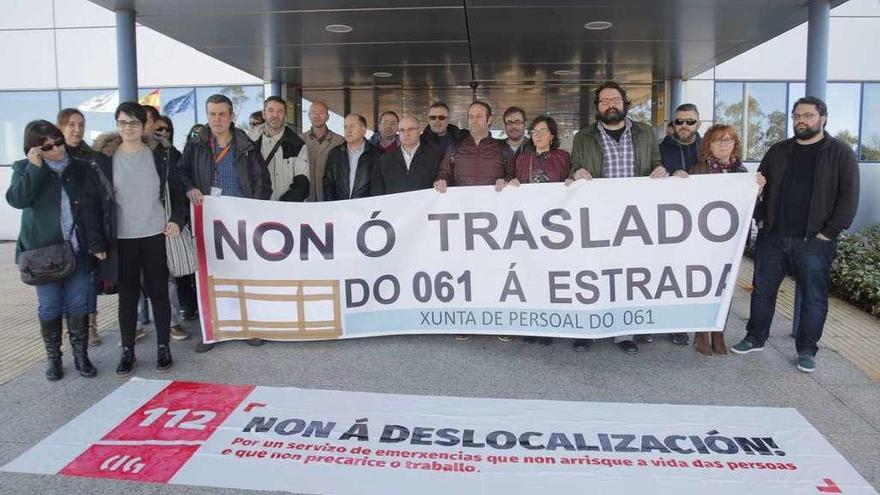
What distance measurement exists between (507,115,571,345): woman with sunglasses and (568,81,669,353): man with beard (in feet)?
0.34

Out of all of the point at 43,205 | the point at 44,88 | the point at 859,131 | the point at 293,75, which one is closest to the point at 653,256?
the point at 43,205

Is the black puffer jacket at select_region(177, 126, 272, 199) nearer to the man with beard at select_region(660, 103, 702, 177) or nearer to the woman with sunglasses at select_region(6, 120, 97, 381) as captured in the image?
the woman with sunglasses at select_region(6, 120, 97, 381)

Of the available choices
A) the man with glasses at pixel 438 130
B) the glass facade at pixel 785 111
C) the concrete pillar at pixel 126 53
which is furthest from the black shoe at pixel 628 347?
the glass facade at pixel 785 111

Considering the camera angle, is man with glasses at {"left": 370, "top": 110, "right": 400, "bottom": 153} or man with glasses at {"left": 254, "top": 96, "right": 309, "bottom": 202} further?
man with glasses at {"left": 370, "top": 110, "right": 400, "bottom": 153}

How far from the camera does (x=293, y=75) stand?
33.7 feet

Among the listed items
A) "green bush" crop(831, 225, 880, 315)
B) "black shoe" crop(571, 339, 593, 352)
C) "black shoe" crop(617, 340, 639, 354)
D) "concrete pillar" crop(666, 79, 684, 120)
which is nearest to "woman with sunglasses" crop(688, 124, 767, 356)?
"black shoe" crop(617, 340, 639, 354)

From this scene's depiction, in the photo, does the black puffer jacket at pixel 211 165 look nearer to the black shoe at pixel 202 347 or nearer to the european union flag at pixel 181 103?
the black shoe at pixel 202 347

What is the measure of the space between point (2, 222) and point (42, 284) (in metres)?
11.1

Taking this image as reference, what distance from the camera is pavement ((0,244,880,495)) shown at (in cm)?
381

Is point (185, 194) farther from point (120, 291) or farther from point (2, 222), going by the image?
point (2, 222)

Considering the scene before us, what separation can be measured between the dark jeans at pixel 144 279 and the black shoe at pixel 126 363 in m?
0.05

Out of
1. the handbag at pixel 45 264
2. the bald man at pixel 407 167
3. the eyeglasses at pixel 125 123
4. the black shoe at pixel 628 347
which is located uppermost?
the eyeglasses at pixel 125 123

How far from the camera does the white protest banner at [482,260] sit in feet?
15.5

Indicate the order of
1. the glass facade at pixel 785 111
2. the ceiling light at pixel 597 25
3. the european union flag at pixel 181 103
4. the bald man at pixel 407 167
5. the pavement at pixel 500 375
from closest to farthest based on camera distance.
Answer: the pavement at pixel 500 375 → the bald man at pixel 407 167 → the ceiling light at pixel 597 25 → the glass facade at pixel 785 111 → the european union flag at pixel 181 103
